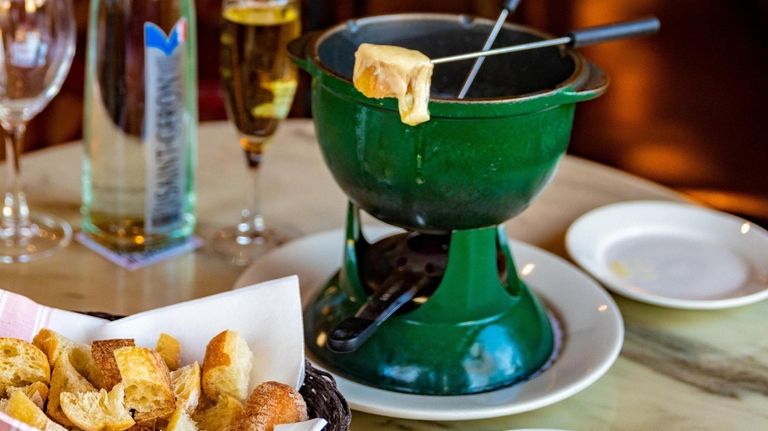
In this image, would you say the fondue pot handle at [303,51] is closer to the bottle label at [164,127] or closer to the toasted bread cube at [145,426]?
the bottle label at [164,127]

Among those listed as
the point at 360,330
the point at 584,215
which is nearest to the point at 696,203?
the point at 584,215

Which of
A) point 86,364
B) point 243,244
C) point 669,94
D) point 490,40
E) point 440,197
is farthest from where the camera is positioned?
point 669,94

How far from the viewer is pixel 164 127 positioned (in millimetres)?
1109

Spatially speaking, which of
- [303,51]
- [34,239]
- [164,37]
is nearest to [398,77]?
[303,51]

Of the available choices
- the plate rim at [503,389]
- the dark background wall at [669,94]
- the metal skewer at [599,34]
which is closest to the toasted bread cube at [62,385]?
the plate rim at [503,389]

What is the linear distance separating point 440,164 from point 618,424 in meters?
0.26

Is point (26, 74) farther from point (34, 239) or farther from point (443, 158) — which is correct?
point (443, 158)

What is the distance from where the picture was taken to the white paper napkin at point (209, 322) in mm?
766

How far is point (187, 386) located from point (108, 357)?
6 centimetres

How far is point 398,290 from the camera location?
0.90 metres

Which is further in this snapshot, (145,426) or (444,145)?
(444,145)

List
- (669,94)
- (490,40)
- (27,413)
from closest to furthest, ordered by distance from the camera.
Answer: (27,413) → (490,40) → (669,94)

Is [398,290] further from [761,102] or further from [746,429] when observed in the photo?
[761,102]

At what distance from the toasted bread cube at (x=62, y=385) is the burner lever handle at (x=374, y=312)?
20 centimetres
